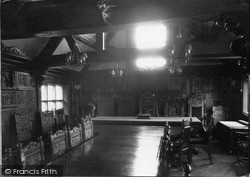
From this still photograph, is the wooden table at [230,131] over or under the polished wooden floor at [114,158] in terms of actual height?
under

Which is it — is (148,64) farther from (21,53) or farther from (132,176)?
(132,176)

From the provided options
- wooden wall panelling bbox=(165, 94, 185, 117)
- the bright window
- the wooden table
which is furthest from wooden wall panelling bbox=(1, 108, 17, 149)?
wooden wall panelling bbox=(165, 94, 185, 117)

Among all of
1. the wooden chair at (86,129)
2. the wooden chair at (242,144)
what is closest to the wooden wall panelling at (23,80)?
the wooden chair at (86,129)

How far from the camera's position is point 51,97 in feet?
28.3

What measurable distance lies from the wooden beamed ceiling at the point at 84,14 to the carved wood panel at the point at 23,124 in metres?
3.57

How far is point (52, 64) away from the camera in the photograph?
23.1 feet

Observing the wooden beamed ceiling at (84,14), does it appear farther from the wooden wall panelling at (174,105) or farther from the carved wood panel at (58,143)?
the wooden wall panelling at (174,105)

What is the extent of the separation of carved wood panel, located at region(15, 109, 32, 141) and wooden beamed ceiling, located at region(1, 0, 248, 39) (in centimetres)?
357

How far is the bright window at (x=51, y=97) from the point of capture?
26.4 ft

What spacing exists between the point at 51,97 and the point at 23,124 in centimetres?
244

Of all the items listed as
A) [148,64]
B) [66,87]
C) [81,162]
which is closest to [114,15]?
[81,162]

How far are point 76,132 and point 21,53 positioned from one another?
3618mm

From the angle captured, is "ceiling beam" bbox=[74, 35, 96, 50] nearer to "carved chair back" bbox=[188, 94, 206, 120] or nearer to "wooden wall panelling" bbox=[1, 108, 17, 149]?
"wooden wall panelling" bbox=[1, 108, 17, 149]

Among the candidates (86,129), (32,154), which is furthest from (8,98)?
(32,154)
